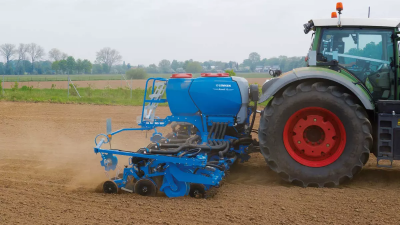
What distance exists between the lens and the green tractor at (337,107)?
5297 millimetres

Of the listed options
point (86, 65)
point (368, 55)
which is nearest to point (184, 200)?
point (368, 55)

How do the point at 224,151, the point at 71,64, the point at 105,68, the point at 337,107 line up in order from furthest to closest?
the point at 71,64 → the point at 105,68 → the point at 224,151 → the point at 337,107

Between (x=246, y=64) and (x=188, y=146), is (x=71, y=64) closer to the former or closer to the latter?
(x=246, y=64)

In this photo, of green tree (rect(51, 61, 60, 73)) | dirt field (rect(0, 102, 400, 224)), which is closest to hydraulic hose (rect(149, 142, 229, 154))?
dirt field (rect(0, 102, 400, 224))

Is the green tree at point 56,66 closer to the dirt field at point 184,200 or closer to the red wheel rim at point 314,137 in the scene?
the dirt field at point 184,200

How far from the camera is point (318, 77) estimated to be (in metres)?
5.38

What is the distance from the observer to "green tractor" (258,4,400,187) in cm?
530

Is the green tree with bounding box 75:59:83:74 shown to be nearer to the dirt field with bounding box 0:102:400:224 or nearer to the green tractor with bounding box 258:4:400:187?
the dirt field with bounding box 0:102:400:224

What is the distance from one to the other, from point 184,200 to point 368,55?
335 cm

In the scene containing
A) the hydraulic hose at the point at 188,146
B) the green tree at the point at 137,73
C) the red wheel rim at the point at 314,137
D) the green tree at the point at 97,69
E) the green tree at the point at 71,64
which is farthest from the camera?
the green tree at the point at 97,69

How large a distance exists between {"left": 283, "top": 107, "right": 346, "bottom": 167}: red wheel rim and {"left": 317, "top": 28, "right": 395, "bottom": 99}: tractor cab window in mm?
838

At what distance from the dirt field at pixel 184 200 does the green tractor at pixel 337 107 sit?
388 mm

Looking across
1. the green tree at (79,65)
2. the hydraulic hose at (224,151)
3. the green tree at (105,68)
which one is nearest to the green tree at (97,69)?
the green tree at (79,65)

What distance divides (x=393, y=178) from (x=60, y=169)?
5549mm
